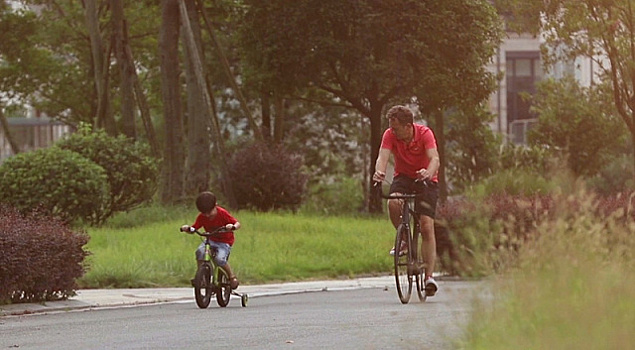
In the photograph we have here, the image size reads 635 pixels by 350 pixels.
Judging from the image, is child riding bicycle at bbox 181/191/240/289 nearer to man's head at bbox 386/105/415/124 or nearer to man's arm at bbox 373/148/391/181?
man's arm at bbox 373/148/391/181

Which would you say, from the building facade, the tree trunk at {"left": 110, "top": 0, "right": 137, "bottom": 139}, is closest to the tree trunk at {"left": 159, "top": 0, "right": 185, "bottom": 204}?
the tree trunk at {"left": 110, "top": 0, "right": 137, "bottom": 139}

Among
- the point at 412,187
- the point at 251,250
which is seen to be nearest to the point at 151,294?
the point at 412,187

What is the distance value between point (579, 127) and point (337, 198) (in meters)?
9.54

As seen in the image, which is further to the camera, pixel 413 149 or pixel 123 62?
pixel 123 62

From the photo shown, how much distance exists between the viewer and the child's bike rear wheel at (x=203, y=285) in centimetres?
1727

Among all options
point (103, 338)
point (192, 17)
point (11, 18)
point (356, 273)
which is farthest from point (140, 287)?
point (11, 18)

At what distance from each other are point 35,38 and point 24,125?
55.4m

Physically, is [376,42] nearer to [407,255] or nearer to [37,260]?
[37,260]

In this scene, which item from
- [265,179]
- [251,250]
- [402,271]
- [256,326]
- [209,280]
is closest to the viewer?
[256,326]

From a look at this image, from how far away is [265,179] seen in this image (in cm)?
4062

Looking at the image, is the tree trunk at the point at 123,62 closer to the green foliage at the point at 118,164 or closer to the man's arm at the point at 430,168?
the green foliage at the point at 118,164

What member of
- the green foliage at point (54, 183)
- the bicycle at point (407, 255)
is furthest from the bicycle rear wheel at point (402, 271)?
the green foliage at point (54, 183)

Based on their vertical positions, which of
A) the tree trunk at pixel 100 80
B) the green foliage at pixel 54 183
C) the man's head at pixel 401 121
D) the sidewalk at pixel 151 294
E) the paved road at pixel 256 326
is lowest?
the sidewalk at pixel 151 294

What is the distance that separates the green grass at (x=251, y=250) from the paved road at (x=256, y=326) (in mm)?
4022
